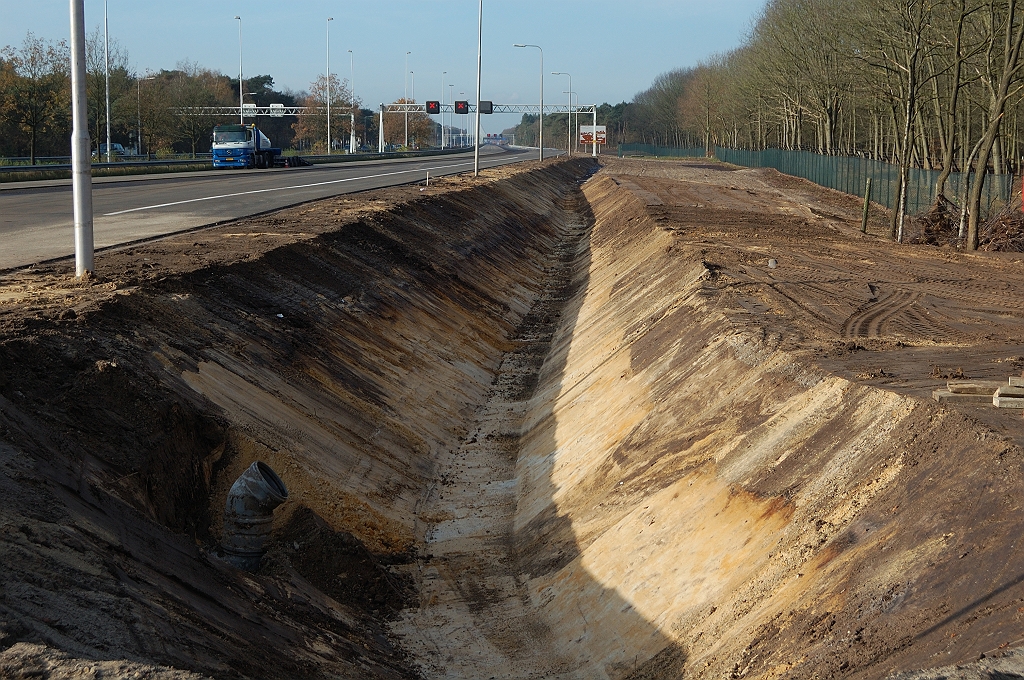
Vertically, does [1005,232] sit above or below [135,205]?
below

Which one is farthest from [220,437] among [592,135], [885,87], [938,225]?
[592,135]

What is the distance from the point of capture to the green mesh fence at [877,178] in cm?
2805

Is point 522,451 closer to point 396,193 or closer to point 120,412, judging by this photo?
point 120,412

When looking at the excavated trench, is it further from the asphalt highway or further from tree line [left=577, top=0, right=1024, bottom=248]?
tree line [left=577, top=0, right=1024, bottom=248]

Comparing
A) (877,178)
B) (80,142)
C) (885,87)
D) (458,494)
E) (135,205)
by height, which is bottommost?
(458,494)

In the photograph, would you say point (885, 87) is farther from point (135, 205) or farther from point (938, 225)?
point (135, 205)

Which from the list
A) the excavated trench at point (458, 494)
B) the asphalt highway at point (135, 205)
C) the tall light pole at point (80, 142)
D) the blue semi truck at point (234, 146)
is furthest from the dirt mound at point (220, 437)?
the blue semi truck at point (234, 146)

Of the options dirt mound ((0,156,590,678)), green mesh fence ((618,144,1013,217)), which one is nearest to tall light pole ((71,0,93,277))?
dirt mound ((0,156,590,678))

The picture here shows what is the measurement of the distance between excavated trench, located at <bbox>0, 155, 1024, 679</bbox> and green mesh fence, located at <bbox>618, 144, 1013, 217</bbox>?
15736mm

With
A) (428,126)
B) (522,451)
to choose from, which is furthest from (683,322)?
(428,126)

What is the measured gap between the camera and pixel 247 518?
26.0ft

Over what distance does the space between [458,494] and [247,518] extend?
437 cm

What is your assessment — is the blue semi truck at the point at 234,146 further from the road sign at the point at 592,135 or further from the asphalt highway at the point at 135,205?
the road sign at the point at 592,135

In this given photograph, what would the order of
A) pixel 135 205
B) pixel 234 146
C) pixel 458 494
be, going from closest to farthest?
pixel 458 494, pixel 135 205, pixel 234 146
